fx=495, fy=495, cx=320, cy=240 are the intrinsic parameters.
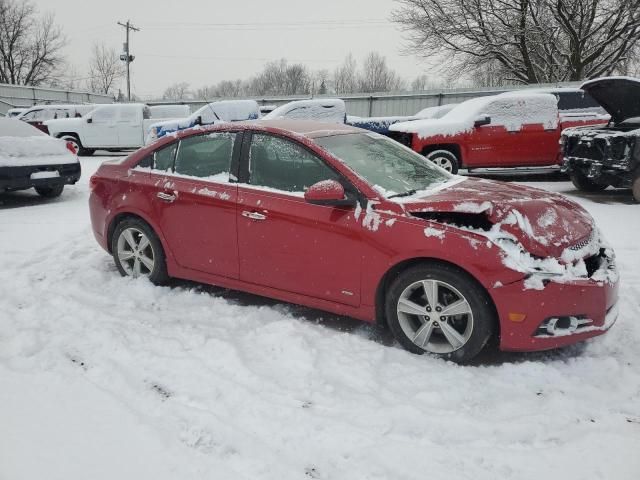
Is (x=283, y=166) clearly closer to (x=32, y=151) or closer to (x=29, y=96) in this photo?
(x=32, y=151)

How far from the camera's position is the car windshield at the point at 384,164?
3498 mm

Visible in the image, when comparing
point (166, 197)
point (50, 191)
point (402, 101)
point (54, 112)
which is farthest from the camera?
point (402, 101)

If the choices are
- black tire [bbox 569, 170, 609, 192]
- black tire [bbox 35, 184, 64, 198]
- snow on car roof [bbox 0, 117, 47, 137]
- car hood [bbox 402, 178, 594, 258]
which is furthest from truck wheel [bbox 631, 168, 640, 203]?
snow on car roof [bbox 0, 117, 47, 137]

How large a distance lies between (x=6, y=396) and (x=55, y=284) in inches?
76.3

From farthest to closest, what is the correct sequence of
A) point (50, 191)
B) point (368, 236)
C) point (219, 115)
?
point (219, 115) < point (50, 191) < point (368, 236)

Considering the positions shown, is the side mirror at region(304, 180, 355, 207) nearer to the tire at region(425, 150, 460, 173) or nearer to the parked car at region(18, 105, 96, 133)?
the tire at region(425, 150, 460, 173)

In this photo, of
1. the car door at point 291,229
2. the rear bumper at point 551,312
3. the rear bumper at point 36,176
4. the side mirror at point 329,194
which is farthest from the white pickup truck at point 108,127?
the rear bumper at point 551,312

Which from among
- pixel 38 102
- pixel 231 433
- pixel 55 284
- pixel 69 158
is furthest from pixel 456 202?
pixel 38 102

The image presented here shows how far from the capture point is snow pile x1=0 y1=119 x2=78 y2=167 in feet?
25.6

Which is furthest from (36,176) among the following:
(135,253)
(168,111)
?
(168,111)

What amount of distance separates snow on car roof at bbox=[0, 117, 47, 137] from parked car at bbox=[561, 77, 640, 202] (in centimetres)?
909

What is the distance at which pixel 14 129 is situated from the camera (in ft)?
27.5

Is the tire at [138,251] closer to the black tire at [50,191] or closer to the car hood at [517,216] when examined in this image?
the car hood at [517,216]

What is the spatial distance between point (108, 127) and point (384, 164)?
607 inches
